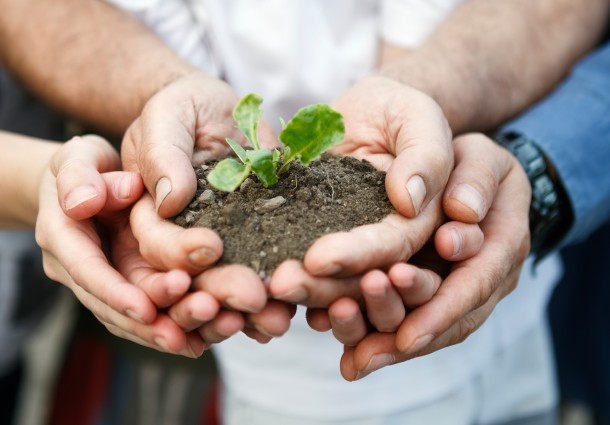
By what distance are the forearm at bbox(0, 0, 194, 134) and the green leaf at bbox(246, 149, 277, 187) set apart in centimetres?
55

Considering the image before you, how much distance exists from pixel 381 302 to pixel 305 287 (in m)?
0.13

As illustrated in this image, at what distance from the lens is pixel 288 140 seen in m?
1.25

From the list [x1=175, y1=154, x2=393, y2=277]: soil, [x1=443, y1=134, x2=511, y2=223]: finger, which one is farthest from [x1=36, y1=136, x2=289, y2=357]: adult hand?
[x1=443, y1=134, x2=511, y2=223]: finger

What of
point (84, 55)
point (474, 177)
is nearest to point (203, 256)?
point (474, 177)

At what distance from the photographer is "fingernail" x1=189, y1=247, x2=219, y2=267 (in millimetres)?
1028

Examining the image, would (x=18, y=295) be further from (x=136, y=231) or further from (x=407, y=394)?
(x=407, y=394)

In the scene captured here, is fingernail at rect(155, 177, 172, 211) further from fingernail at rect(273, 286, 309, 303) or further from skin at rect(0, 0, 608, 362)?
fingernail at rect(273, 286, 309, 303)

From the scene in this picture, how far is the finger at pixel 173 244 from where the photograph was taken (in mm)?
1032

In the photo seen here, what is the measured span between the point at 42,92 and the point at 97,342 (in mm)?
1037

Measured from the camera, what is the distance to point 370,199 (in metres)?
1.25

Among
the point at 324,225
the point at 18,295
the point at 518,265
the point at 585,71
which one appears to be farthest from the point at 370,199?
the point at 18,295

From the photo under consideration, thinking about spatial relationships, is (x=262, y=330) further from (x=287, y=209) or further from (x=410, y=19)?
(x=410, y=19)

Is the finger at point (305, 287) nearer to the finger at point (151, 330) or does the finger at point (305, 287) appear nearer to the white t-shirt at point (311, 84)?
the finger at point (151, 330)

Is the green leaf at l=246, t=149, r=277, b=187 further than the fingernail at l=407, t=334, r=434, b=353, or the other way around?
the green leaf at l=246, t=149, r=277, b=187
